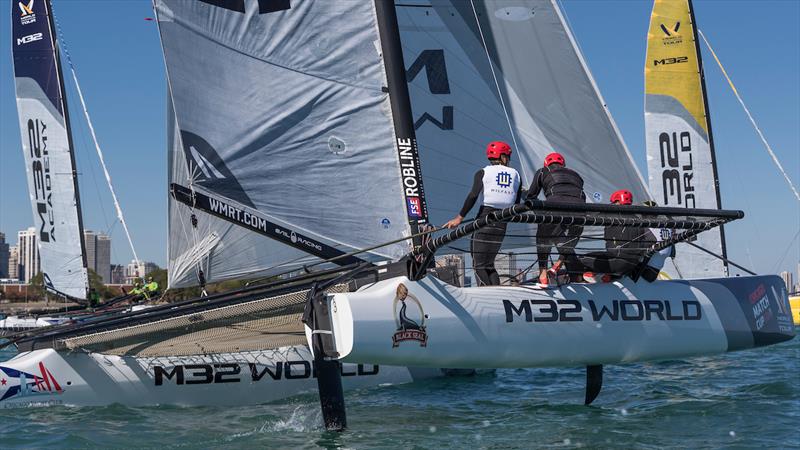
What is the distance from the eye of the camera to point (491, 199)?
852cm

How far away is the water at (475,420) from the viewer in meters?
8.07

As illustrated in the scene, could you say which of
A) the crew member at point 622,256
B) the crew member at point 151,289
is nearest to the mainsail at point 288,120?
the crew member at point 622,256

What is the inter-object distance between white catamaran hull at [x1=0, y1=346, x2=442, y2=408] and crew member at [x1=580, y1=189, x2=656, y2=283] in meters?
3.42

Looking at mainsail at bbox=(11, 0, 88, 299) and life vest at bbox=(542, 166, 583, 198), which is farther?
mainsail at bbox=(11, 0, 88, 299)

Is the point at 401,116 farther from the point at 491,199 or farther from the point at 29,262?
the point at 29,262

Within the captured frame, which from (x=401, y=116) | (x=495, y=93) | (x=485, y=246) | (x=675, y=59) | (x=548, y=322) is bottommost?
(x=548, y=322)

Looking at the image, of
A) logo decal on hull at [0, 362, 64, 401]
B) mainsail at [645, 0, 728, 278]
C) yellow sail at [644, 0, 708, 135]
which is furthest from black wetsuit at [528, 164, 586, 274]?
yellow sail at [644, 0, 708, 135]

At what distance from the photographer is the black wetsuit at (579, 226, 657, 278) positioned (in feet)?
29.4

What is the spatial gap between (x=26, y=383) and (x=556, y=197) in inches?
235

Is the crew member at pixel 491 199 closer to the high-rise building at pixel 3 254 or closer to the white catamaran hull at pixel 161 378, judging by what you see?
the white catamaran hull at pixel 161 378

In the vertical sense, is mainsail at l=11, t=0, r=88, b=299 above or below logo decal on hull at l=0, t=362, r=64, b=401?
above

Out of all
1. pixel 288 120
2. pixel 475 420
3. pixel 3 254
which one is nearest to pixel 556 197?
pixel 475 420

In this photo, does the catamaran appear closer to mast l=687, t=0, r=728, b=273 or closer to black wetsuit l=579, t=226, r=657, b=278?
black wetsuit l=579, t=226, r=657, b=278

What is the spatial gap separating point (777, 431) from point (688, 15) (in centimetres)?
1439
